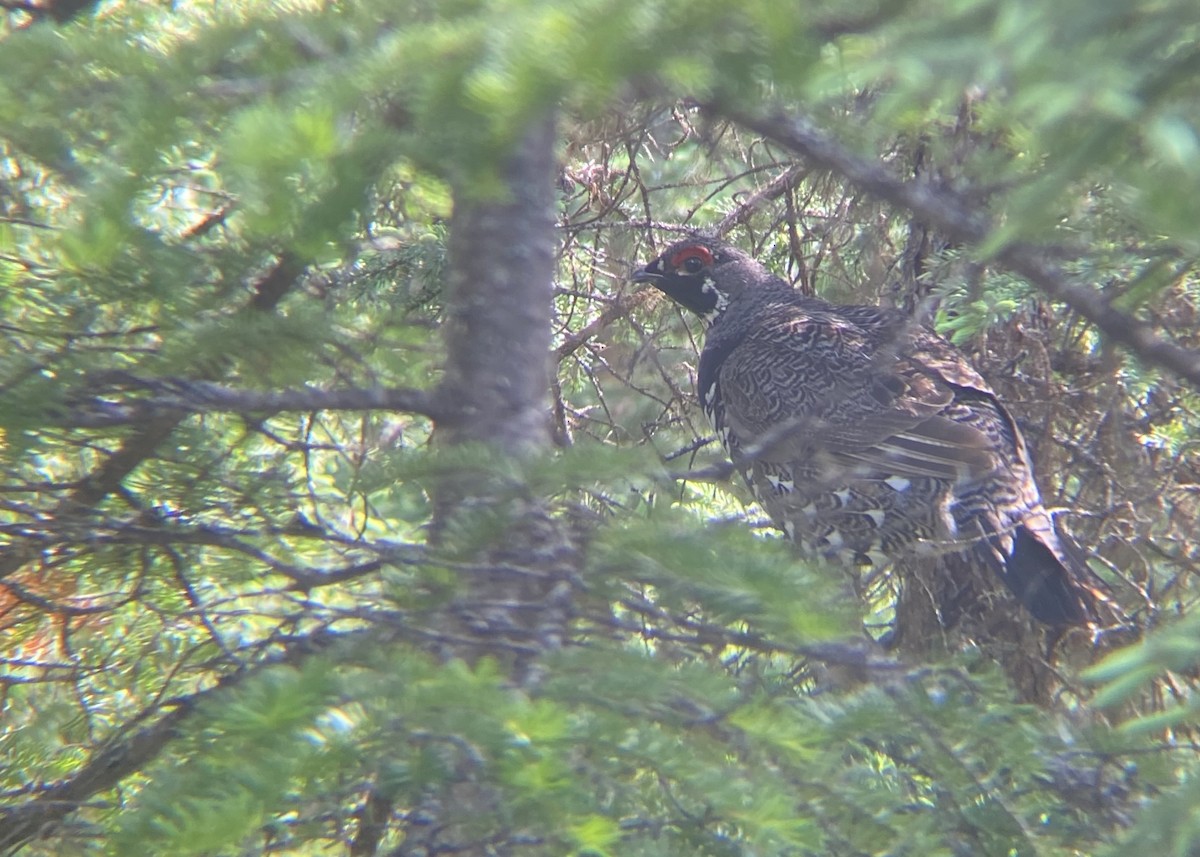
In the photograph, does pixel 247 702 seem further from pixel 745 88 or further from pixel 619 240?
pixel 619 240

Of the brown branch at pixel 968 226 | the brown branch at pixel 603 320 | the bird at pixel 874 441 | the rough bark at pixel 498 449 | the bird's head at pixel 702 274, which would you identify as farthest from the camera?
the bird's head at pixel 702 274

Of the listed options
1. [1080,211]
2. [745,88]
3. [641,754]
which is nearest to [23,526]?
[641,754]

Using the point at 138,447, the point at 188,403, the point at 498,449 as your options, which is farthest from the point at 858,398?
the point at 188,403

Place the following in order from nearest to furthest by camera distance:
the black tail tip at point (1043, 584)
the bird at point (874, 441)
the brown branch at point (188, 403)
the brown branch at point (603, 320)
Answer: the brown branch at point (188, 403), the black tail tip at point (1043, 584), the bird at point (874, 441), the brown branch at point (603, 320)

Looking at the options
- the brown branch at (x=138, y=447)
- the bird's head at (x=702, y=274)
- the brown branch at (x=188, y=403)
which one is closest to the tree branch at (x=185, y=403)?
the brown branch at (x=188, y=403)

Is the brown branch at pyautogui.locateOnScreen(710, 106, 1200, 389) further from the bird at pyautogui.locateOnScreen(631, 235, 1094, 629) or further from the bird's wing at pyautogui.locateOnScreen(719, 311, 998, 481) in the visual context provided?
the bird's wing at pyautogui.locateOnScreen(719, 311, 998, 481)

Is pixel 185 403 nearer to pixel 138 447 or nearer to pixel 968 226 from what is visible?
pixel 138 447

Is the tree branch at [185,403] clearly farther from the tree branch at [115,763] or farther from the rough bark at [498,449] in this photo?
the tree branch at [115,763]

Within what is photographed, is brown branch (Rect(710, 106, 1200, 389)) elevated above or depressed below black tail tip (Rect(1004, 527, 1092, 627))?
above

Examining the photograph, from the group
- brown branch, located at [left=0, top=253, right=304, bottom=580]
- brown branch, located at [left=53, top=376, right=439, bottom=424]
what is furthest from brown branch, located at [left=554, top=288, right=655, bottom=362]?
brown branch, located at [left=53, top=376, right=439, bottom=424]
